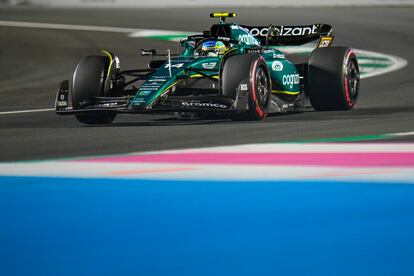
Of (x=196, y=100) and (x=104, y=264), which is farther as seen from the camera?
(x=196, y=100)

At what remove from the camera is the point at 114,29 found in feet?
94.8

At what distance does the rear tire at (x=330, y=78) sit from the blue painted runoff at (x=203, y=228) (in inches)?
217

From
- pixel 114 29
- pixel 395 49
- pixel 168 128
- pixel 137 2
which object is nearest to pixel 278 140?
pixel 168 128

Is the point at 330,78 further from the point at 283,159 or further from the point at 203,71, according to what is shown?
the point at 283,159

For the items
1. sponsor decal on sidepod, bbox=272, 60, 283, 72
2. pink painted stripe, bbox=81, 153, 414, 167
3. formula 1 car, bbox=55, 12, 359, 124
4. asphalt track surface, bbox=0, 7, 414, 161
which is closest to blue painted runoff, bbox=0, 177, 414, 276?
pink painted stripe, bbox=81, 153, 414, 167

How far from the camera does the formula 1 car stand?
11.1 meters

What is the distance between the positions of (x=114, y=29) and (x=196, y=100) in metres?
18.1

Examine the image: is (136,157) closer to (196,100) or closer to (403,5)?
(196,100)

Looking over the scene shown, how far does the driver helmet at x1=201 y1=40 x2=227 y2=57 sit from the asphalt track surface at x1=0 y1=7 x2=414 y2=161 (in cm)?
82

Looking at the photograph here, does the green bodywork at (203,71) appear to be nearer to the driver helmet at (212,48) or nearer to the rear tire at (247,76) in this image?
the driver helmet at (212,48)

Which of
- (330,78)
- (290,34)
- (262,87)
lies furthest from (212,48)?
(290,34)

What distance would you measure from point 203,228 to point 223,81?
18.5ft

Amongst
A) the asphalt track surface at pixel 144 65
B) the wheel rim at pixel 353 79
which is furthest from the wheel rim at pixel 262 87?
the wheel rim at pixel 353 79

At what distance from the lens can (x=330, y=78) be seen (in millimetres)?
12523
